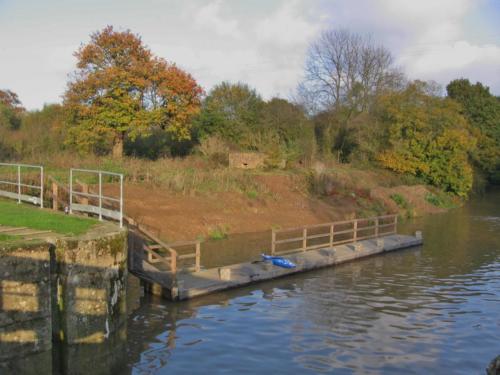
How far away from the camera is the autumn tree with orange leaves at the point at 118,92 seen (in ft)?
116

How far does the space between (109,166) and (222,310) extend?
18.2 metres

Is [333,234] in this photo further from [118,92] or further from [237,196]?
[118,92]

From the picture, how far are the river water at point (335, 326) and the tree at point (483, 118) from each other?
43.0 m

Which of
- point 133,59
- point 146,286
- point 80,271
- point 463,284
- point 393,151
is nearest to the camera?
point 80,271

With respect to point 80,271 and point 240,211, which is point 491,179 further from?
point 80,271

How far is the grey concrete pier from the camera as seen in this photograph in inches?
624

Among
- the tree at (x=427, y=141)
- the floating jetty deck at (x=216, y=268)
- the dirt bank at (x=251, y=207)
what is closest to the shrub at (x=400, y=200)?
the dirt bank at (x=251, y=207)

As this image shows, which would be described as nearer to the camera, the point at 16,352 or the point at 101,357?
the point at 16,352

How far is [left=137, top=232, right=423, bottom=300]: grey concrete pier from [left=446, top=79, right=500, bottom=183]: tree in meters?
37.9

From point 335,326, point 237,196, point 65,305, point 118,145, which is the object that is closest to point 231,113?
point 118,145

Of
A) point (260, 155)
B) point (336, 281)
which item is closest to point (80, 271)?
point (336, 281)

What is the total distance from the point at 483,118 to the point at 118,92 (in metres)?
45.0

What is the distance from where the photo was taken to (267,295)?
16.8m

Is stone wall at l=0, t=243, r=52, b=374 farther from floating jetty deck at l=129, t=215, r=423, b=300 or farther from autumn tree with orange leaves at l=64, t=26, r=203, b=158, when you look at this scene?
autumn tree with orange leaves at l=64, t=26, r=203, b=158
